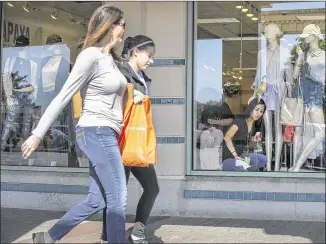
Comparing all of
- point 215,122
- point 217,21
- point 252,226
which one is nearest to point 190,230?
point 252,226

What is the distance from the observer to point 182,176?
22.5ft

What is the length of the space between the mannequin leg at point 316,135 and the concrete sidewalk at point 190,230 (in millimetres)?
934

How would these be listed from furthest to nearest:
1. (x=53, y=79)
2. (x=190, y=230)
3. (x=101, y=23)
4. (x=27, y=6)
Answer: (x=27, y=6), (x=53, y=79), (x=190, y=230), (x=101, y=23)

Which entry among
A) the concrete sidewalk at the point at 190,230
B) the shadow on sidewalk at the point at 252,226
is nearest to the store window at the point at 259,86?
the shadow on sidewalk at the point at 252,226

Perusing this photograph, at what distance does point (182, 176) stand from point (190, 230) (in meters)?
0.96

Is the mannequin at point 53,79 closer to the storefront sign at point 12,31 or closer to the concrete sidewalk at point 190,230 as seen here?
the storefront sign at point 12,31

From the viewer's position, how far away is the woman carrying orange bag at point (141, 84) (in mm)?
5062

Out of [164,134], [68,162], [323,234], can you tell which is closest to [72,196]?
[68,162]

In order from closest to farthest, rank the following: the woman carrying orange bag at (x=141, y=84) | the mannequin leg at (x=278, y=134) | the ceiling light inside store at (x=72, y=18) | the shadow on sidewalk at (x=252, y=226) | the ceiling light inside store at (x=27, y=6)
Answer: the woman carrying orange bag at (x=141, y=84) → the shadow on sidewalk at (x=252, y=226) → the mannequin leg at (x=278, y=134) → the ceiling light inside store at (x=72, y=18) → the ceiling light inside store at (x=27, y=6)

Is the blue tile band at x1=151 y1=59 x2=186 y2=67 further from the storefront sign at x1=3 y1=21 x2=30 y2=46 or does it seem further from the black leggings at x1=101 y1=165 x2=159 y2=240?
the storefront sign at x1=3 y1=21 x2=30 y2=46

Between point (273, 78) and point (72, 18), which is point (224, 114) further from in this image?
point (72, 18)

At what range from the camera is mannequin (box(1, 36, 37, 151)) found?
7895mm

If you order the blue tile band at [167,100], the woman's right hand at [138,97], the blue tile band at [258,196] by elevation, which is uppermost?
the blue tile band at [167,100]

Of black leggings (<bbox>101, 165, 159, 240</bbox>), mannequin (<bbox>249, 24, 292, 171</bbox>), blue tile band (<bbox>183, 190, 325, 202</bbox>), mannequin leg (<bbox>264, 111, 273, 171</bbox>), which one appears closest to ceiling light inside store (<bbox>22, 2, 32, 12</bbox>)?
mannequin (<bbox>249, 24, 292, 171</bbox>)
